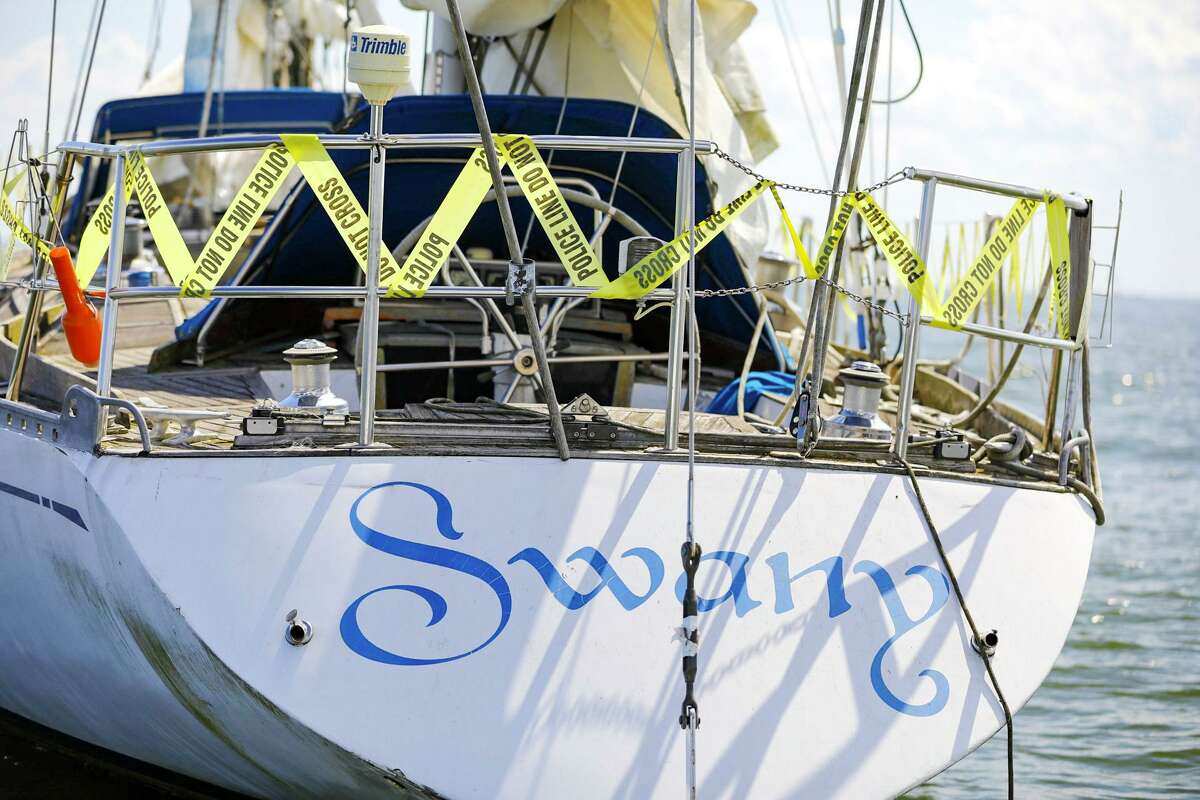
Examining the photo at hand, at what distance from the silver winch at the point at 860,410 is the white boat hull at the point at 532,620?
450 millimetres

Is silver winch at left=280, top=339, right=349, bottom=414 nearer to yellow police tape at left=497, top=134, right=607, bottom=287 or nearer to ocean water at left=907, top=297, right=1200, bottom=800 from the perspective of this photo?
yellow police tape at left=497, top=134, right=607, bottom=287

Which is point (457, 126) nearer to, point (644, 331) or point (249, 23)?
point (644, 331)

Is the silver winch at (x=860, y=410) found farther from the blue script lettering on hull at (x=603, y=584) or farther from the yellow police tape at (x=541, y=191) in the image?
the yellow police tape at (x=541, y=191)

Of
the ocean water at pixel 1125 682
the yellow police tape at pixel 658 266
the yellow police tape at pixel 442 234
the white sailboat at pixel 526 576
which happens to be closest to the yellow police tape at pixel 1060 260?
the white sailboat at pixel 526 576

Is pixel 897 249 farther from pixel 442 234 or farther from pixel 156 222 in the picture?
pixel 156 222

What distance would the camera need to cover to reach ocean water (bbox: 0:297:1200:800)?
20.5 feet

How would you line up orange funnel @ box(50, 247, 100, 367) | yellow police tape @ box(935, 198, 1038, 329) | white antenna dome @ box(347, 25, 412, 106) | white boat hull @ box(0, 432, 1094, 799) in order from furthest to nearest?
yellow police tape @ box(935, 198, 1038, 329) < orange funnel @ box(50, 247, 100, 367) < white antenna dome @ box(347, 25, 412, 106) < white boat hull @ box(0, 432, 1094, 799)

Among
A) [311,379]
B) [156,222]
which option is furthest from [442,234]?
[156,222]

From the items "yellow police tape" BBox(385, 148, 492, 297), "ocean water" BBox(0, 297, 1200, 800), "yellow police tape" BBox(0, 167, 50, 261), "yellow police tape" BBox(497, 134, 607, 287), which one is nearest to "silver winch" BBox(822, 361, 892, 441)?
"yellow police tape" BBox(497, 134, 607, 287)

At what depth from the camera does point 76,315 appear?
15.2ft

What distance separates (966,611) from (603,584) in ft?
3.86

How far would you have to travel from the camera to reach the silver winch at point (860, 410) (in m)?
4.95

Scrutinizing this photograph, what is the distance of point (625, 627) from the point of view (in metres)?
4.03

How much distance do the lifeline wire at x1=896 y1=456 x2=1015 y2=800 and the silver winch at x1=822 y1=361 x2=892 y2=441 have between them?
0.32m
